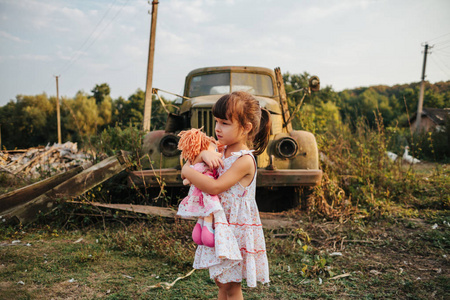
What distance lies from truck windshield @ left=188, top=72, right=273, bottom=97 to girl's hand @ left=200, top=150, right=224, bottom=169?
159 inches

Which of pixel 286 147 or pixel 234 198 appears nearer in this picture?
pixel 234 198

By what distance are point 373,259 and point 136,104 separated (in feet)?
130

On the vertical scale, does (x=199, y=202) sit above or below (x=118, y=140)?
below

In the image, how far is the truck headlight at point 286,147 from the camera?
4.44 m

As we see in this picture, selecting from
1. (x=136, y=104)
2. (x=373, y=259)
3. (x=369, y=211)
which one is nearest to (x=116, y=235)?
(x=373, y=259)

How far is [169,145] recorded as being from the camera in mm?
4641

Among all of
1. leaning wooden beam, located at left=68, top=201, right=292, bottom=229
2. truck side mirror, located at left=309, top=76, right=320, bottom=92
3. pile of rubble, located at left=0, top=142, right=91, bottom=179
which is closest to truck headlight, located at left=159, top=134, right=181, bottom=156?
leaning wooden beam, located at left=68, top=201, right=292, bottom=229

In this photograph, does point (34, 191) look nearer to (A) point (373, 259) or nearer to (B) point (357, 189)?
(A) point (373, 259)

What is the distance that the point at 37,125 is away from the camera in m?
36.8

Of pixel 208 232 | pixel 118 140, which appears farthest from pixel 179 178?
pixel 208 232

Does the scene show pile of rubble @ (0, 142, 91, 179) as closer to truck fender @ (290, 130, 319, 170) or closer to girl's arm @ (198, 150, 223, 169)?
truck fender @ (290, 130, 319, 170)

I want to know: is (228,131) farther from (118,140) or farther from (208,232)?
(118,140)

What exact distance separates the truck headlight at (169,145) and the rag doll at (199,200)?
9.67 feet

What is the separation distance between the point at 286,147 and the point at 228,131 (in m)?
3.06
